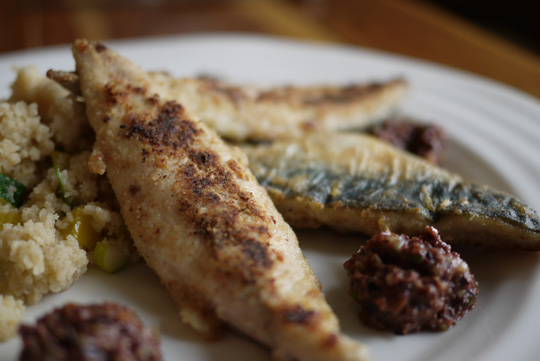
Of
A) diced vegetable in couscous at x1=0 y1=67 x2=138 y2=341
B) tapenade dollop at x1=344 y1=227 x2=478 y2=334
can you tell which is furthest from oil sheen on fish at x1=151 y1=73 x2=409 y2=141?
tapenade dollop at x1=344 y1=227 x2=478 y2=334

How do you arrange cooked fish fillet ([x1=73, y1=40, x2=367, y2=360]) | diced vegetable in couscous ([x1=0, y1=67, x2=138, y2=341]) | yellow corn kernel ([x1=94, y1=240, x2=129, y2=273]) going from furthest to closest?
yellow corn kernel ([x1=94, y1=240, x2=129, y2=273]), diced vegetable in couscous ([x1=0, y1=67, x2=138, y2=341]), cooked fish fillet ([x1=73, y1=40, x2=367, y2=360])

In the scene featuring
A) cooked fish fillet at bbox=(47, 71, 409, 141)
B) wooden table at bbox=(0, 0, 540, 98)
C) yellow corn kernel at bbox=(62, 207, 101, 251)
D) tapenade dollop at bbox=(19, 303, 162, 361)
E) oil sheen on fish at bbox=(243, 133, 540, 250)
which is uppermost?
wooden table at bbox=(0, 0, 540, 98)

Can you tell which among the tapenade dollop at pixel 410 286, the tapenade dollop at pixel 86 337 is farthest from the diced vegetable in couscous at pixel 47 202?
the tapenade dollop at pixel 410 286

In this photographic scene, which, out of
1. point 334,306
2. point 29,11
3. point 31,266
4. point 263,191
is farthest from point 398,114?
point 29,11

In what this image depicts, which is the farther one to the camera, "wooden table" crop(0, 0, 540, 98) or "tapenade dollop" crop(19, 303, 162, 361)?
"wooden table" crop(0, 0, 540, 98)

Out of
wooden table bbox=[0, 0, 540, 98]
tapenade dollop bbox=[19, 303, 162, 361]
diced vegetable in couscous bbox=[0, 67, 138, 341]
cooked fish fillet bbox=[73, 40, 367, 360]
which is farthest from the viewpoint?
wooden table bbox=[0, 0, 540, 98]

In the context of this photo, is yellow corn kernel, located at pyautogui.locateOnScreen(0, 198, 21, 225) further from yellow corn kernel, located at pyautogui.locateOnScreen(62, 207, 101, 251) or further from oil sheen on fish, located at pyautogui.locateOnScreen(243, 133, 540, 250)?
oil sheen on fish, located at pyautogui.locateOnScreen(243, 133, 540, 250)
